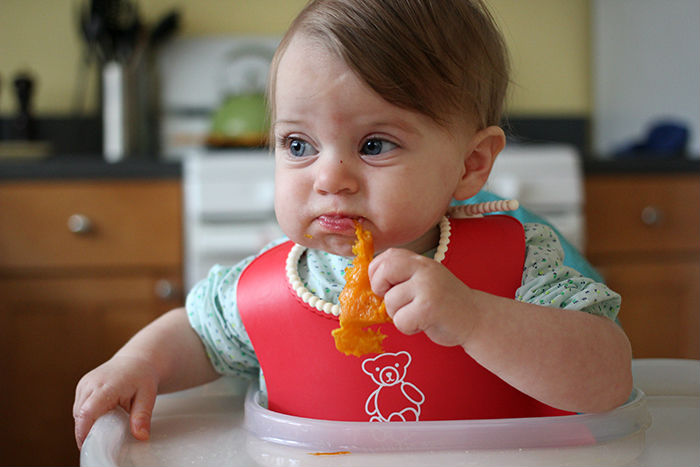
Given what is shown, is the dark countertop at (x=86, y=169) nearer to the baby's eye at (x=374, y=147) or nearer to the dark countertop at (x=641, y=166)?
the dark countertop at (x=641, y=166)

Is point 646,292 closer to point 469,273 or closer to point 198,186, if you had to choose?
point 198,186

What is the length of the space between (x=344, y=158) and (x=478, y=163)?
0.61ft

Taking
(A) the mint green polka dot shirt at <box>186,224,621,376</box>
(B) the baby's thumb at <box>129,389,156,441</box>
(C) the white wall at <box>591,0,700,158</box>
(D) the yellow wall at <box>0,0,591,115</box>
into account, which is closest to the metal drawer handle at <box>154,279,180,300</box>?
(D) the yellow wall at <box>0,0,591,115</box>

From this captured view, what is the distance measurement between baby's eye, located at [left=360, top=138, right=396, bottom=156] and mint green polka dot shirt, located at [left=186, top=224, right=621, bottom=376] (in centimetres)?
14

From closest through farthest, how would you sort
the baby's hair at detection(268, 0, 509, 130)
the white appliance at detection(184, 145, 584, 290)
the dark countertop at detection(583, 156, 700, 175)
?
the baby's hair at detection(268, 0, 509, 130) → the white appliance at detection(184, 145, 584, 290) → the dark countertop at detection(583, 156, 700, 175)

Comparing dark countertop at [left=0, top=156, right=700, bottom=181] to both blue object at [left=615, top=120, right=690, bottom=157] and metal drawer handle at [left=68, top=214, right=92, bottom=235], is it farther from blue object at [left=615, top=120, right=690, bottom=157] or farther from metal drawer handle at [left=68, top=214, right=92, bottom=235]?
blue object at [left=615, top=120, right=690, bottom=157]

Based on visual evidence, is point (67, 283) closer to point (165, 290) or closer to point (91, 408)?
point (165, 290)

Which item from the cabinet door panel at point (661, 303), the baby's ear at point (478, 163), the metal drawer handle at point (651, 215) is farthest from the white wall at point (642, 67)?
the baby's ear at point (478, 163)

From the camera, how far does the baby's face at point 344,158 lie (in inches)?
25.3

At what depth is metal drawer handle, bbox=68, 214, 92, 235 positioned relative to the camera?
190 centimetres

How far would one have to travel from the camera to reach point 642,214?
2105 millimetres

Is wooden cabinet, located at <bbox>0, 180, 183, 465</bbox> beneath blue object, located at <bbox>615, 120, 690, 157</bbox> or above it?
beneath

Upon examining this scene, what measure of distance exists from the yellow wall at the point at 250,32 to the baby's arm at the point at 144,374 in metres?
1.76

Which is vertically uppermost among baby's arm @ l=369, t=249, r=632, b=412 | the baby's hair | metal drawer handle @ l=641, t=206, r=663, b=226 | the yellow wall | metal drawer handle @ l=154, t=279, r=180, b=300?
the yellow wall
